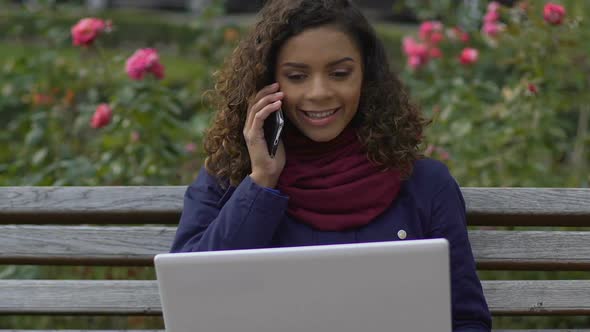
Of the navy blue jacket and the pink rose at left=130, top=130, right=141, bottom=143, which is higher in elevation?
the navy blue jacket

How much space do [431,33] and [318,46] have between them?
2.13m

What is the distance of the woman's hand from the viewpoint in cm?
182

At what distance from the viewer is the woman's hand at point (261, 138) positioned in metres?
1.82

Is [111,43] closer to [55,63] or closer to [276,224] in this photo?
[55,63]

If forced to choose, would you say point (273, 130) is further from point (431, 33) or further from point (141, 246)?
point (431, 33)

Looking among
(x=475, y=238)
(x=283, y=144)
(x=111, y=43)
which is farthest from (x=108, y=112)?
(x=111, y=43)

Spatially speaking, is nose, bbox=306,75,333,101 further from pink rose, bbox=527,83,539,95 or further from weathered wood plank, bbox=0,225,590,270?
pink rose, bbox=527,83,539,95

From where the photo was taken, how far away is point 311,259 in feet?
4.44

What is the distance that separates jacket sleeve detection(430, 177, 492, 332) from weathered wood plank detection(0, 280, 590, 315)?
32cm

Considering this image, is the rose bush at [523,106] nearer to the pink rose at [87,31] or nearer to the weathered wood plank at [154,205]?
the weathered wood plank at [154,205]

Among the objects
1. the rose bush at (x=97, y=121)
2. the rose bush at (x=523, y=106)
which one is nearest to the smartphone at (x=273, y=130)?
the rose bush at (x=97, y=121)

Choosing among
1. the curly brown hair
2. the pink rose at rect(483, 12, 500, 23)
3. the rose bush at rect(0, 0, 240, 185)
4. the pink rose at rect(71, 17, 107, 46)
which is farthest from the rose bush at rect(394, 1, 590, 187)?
the pink rose at rect(71, 17, 107, 46)

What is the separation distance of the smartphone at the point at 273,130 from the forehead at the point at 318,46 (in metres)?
0.13

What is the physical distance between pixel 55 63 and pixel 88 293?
1.73m
